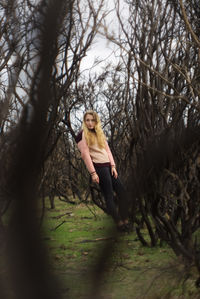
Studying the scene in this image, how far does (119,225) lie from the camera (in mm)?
585

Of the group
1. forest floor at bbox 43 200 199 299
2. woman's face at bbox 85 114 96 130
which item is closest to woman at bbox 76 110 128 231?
woman's face at bbox 85 114 96 130

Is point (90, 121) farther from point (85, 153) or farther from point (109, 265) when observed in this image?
point (109, 265)

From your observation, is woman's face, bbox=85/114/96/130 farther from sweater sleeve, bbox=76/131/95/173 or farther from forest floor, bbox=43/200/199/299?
forest floor, bbox=43/200/199/299

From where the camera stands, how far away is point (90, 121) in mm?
3572

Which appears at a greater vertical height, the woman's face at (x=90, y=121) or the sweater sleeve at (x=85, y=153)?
the woman's face at (x=90, y=121)

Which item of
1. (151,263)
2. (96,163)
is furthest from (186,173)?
(96,163)

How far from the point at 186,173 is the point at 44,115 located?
2103 millimetres

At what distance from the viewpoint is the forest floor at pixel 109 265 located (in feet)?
1.95

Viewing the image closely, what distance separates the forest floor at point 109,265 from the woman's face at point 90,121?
1.01 m

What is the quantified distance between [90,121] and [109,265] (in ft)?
9.91

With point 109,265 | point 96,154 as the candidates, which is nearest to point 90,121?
point 96,154

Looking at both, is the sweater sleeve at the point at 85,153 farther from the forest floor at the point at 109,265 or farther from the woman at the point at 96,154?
the forest floor at the point at 109,265

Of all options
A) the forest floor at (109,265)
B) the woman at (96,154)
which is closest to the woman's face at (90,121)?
the woman at (96,154)

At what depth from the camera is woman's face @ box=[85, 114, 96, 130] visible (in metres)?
3.55
